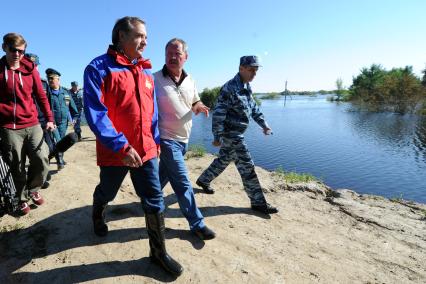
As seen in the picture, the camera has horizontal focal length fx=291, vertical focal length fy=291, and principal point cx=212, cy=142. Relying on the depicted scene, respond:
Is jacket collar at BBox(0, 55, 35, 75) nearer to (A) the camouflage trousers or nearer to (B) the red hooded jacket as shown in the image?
(B) the red hooded jacket

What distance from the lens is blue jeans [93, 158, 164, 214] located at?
2846mm

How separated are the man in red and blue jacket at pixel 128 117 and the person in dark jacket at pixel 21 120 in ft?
5.58

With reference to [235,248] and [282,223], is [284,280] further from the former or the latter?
[282,223]

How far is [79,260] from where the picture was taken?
315 cm

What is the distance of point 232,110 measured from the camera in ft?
15.5

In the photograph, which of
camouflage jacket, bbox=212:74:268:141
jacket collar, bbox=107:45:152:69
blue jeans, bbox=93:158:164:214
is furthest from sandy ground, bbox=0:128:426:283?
jacket collar, bbox=107:45:152:69

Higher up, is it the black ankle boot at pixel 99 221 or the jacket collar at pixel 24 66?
the jacket collar at pixel 24 66

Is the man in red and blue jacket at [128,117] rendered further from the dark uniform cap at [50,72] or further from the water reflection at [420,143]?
the water reflection at [420,143]

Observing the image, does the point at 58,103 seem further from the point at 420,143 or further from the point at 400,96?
the point at 400,96

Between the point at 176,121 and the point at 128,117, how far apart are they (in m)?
0.90

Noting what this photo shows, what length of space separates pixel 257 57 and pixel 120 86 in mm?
2488

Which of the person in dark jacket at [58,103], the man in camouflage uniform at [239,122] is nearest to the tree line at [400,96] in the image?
the man in camouflage uniform at [239,122]

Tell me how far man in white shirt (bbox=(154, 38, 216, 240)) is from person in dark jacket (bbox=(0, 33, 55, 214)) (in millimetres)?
1902

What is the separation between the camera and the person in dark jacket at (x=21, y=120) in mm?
3750
